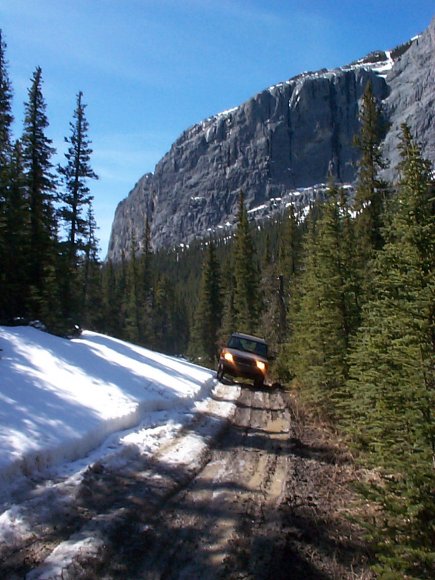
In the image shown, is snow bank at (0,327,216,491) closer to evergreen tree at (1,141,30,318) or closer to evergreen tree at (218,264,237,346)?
evergreen tree at (1,141,30,318)

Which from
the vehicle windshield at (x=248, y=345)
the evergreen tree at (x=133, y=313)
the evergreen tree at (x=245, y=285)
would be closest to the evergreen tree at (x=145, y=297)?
the evergreen tree at (x=133, y=313)

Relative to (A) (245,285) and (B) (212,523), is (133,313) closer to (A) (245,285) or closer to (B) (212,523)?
(A) (245,285)

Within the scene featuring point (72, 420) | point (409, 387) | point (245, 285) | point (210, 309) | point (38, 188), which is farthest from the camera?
point (210, 309)

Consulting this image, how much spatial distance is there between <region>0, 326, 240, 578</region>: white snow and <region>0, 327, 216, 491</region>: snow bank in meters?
0.02

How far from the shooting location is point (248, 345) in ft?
69.3

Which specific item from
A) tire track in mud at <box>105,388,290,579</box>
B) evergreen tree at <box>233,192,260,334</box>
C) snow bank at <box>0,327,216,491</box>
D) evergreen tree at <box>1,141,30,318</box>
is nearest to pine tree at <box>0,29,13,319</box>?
evergreen tree at <box>1,141,30,318</box>

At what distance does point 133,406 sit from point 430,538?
6569 millimetres

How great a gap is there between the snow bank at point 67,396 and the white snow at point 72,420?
19 mm

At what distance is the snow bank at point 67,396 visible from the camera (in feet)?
21.7

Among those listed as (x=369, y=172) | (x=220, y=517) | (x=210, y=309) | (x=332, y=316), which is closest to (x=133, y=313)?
(x=210, y=309)

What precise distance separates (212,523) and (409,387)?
274cm

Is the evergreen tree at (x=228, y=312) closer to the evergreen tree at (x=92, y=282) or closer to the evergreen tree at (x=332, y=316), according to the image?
the evergreen tree at (x=92, y=282)

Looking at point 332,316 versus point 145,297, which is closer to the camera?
point 332,316

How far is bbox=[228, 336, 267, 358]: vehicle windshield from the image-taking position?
68.0 feet
